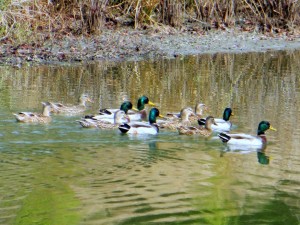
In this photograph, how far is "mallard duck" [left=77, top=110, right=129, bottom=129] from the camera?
1438 centimetres

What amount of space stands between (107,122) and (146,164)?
3101 millimetres

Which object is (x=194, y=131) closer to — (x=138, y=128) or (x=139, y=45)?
(x=138, y=128)

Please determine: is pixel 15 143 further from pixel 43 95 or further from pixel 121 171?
pixel 43 95

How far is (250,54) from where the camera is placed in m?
26.0

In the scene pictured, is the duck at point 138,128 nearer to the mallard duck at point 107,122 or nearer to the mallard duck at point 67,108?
the mallard duck at point 107,122

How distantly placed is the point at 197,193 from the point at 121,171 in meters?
1.30

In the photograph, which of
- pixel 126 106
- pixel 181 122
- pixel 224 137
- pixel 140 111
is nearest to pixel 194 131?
pixel 181 122

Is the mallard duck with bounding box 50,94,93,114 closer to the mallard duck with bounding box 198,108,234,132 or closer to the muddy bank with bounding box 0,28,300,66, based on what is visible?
the mallard duck with bounding box 198,108,234,132

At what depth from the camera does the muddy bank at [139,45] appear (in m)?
23.4

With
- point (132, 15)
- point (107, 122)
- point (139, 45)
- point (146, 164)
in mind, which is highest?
point (132, 15)

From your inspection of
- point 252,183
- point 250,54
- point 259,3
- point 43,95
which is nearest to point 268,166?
point 252,183

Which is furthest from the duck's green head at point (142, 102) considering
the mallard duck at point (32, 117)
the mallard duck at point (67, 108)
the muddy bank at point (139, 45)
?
the muddy bank at point (139, 45)

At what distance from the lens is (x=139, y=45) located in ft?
83.6

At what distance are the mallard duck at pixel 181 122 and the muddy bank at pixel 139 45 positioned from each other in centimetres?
799
